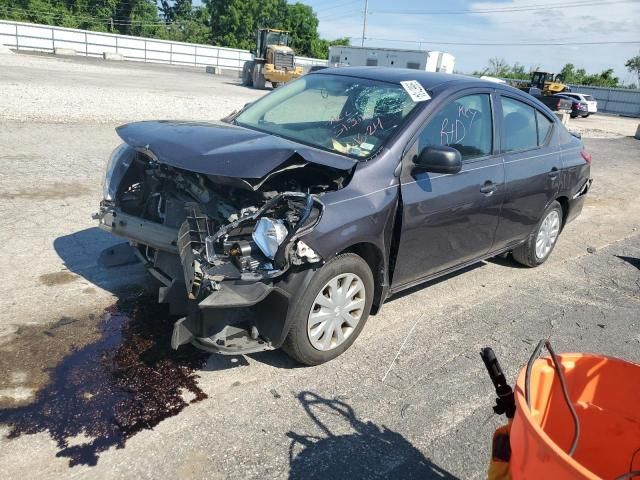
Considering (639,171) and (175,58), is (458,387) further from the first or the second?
(175,58)

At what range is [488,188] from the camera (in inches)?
174

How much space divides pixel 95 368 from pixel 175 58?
46.7 metres

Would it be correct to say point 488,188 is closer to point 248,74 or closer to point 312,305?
point 312,305

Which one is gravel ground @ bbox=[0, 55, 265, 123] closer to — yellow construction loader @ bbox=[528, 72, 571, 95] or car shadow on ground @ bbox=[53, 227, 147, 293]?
car shadow on ground @ bbox=[53, 227, 147, 293]

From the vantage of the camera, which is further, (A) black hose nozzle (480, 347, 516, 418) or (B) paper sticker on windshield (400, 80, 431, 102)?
(B) paper sticker on windshield (400, 80, 431, 102)

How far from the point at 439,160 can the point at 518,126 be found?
172 cm

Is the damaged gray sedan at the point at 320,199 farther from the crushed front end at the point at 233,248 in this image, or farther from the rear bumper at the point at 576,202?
the rear bumper at the point at 576,202

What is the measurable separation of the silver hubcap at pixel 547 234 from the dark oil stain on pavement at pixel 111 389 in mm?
3827

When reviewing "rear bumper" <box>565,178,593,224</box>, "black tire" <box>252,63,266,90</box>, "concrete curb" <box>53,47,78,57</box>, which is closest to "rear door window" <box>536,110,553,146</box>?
"rear bumper" <box>565,178,593,224</box>

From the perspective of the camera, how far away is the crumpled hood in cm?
327

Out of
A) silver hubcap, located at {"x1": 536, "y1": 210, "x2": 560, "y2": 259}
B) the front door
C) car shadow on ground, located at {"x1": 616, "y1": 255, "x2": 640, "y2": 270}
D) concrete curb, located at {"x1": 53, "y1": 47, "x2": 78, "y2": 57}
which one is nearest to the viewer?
the front door

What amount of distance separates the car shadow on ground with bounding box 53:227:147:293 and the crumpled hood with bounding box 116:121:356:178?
50.4 inches

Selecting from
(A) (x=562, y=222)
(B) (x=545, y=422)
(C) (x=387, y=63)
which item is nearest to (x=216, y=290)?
(B) (x=545, y=422)

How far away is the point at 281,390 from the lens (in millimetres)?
3283
